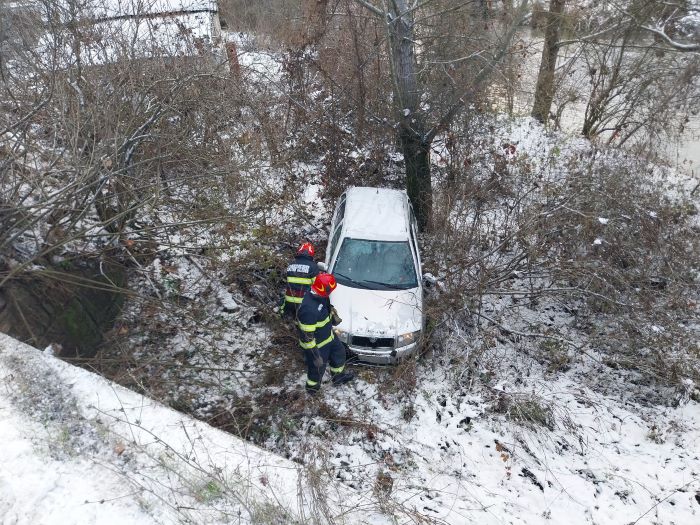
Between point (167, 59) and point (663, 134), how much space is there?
1114 cm

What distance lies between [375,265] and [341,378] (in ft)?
5.23

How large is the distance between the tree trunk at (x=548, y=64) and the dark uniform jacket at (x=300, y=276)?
8.77 metres

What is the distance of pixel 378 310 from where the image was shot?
5793mm

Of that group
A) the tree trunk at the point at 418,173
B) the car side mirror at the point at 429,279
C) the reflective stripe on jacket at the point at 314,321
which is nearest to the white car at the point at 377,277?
the reflective stripe on jacket at the point at 314,321

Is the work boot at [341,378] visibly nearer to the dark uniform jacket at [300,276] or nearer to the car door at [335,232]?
the dark uniform jacket at [300,276]

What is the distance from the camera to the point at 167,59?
8.09m

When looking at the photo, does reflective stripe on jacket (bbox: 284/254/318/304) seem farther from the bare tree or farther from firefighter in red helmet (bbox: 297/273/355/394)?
the bare tree

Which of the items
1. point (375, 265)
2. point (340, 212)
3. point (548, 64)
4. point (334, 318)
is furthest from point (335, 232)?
point (548, 64)

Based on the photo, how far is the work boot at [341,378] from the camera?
558 centimetres

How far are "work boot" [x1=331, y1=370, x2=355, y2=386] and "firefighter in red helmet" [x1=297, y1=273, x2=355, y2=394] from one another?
1 cm

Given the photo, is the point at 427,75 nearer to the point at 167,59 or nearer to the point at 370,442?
the point at 167,59

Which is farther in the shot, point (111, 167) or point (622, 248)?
point (622, 248)

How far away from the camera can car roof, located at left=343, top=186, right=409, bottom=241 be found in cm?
645

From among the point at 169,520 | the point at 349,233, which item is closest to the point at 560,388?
the point at 349,233
